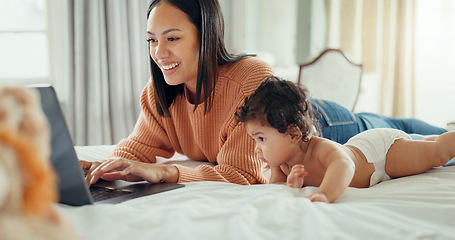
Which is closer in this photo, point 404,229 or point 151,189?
point 404,229

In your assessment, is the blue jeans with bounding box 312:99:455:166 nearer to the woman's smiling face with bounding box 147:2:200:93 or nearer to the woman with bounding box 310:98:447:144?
the woman with bounding box 310:98:447:144

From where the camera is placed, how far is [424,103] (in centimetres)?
431

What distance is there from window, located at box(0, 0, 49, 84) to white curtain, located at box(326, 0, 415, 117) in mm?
2516

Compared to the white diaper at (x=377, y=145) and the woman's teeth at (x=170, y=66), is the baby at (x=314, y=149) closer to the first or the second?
the white diaper at (x=377, y=145)

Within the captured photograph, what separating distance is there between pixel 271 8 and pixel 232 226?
3487 mm

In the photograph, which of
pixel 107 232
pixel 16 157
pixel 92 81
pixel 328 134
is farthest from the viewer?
pixel 92 81

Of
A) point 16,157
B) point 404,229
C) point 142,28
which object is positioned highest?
point 142,28

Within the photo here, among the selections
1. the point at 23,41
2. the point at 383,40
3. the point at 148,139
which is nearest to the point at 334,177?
the point at 148,139

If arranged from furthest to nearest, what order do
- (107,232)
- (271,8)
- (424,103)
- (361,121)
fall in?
(424,103) < (271,8) < (361,121) < (107,232)

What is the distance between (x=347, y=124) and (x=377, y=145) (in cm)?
64

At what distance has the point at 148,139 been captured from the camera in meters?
1.74

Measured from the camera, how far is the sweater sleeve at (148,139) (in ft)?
5.55

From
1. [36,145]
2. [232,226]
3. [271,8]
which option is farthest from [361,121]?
[271,8]

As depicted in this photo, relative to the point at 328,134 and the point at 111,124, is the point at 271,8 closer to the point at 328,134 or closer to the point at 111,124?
the point at 111,124
